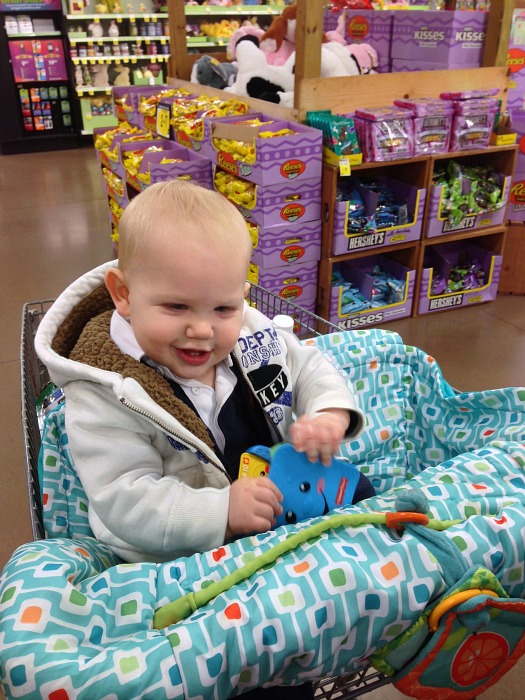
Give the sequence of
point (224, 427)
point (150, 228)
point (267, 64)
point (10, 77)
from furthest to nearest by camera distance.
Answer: point (10, 77) < point (267, 64) < point (224, 427) < point (150, 228)

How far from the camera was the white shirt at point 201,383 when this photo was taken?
3.56 feet

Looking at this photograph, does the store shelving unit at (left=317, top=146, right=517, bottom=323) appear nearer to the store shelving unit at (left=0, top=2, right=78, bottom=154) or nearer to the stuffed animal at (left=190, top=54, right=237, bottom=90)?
the stuffed animal at (left=190, top=54, right=237, bottom=90)

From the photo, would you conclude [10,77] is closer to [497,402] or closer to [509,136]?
[509,136]

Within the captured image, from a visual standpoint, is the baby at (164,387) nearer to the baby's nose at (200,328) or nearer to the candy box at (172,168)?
the baby's nose at (200,328)

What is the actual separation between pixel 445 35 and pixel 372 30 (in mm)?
623

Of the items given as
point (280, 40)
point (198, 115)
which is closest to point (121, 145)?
point (198, 115)

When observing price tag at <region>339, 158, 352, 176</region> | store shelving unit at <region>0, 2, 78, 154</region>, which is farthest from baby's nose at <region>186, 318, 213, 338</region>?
store shelving unit at <region>0, 2, 78, 154</region>

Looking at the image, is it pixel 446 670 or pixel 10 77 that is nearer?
pixel 446 670

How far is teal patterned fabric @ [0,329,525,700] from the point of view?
718 millimetres

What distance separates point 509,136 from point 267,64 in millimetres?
1297

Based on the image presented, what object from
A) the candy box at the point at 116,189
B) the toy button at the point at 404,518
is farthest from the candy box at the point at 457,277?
the toy button at the point at 404,518

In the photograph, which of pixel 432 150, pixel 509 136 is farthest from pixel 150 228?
pixel 509 136

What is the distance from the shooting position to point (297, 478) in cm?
107

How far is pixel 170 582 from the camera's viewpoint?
0.87m
